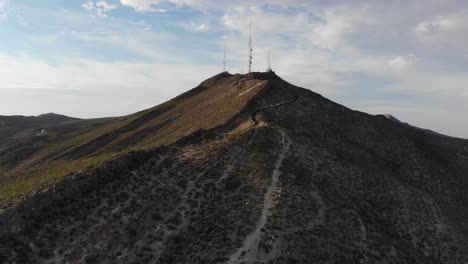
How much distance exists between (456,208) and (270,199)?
33.4m

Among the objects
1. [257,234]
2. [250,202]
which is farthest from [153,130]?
[257,234]

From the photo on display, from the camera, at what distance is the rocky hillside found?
3412 centimetres

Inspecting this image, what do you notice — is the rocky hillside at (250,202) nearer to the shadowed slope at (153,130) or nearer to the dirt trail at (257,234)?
the dirt trail at (257,234)

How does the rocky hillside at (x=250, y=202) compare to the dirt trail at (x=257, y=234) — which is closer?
the dirt trail at (x=257, y=234)

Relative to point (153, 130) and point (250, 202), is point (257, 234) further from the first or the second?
point (153, 130)

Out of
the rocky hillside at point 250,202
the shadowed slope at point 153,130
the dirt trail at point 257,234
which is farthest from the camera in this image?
the shadowed slope at point 153,130

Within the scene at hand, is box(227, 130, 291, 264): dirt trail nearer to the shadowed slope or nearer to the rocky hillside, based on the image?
the rocky hillside

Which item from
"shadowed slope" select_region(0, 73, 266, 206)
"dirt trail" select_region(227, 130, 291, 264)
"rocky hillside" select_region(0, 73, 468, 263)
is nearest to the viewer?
"dirt trail" select_region(227, 130, 291, 264)

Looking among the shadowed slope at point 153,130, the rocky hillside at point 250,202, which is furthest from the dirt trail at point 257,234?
the shadowed slope at point 153,130

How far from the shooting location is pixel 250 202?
41.3 m

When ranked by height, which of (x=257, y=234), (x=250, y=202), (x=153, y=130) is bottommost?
(x=257, y=234)

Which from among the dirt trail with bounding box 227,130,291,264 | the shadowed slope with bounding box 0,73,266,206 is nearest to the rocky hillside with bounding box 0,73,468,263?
the dirt trail with bounding box 227,130,291,264

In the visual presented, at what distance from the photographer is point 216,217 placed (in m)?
39.2

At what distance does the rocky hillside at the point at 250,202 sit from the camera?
3412cm
